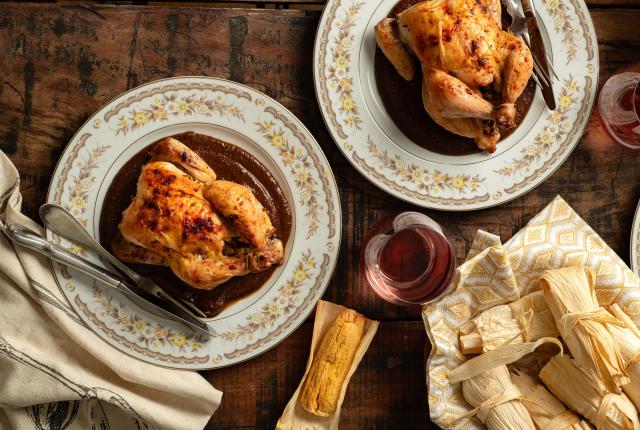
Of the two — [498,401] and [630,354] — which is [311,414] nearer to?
[498,401]

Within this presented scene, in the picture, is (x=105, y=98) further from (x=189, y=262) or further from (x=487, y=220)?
(x=487, y=220)

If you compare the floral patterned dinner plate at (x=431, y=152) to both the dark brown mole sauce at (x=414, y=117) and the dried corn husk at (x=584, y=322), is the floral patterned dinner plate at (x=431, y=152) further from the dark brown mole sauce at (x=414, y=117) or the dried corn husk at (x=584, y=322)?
the dried corn husk at (x=584, y=322)

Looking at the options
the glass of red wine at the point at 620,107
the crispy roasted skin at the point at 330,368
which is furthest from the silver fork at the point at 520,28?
the crispy roasted skin at the point at 330,368

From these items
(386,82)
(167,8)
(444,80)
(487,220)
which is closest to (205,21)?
(167,8)

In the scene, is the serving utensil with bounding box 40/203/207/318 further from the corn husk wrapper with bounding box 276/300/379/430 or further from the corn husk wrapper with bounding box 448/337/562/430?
the corn husk wrapper with bounding box 448/337/562/430

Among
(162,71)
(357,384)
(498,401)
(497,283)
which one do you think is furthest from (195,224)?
(498,401)

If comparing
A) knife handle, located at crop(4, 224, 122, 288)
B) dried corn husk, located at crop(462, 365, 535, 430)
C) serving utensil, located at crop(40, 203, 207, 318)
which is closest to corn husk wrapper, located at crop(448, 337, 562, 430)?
dried corn husk, located at crop(462, 365, 535, 430)
